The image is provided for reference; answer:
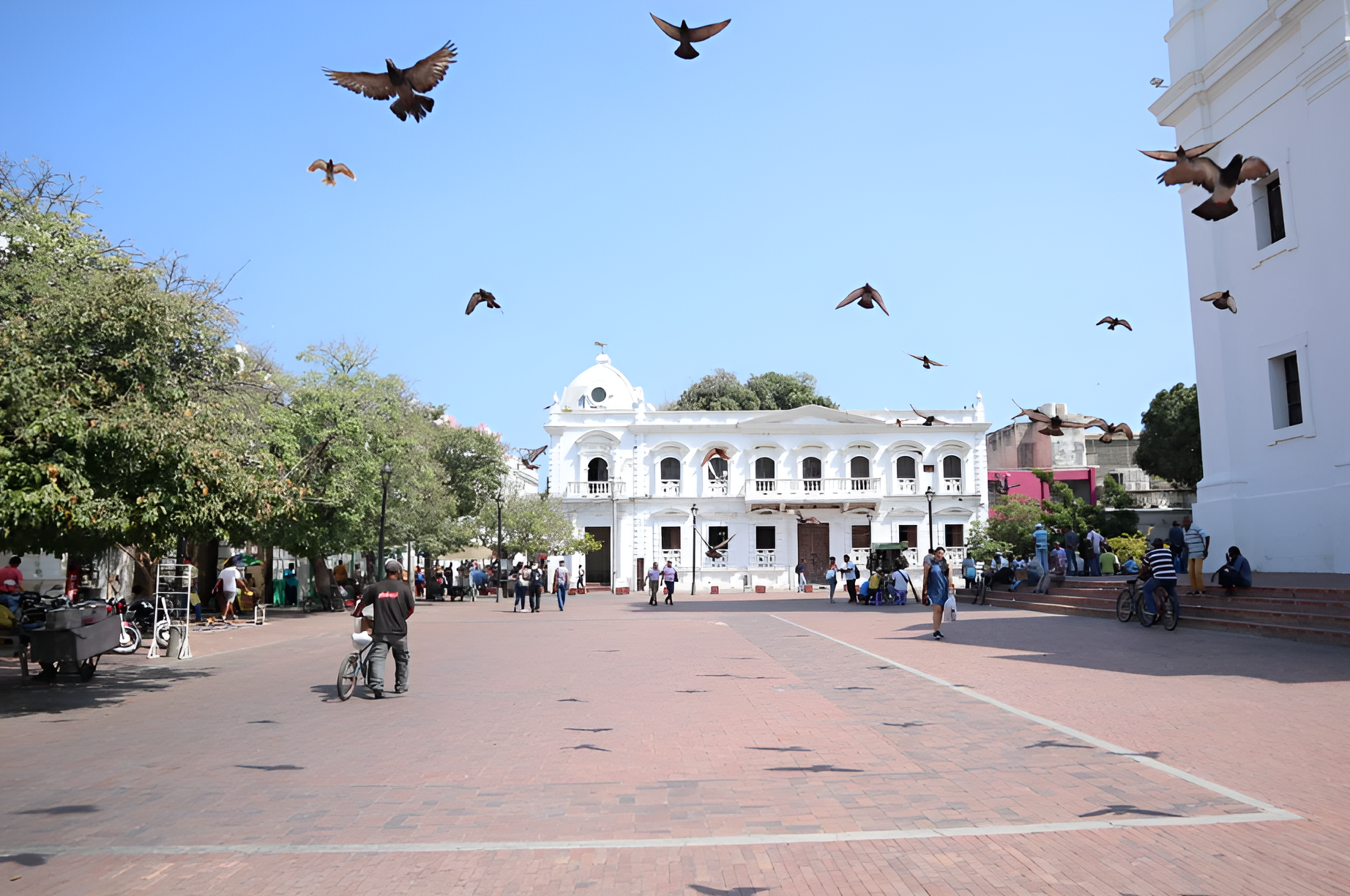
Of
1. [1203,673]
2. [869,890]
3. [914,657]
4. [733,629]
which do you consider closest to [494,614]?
[733,629]

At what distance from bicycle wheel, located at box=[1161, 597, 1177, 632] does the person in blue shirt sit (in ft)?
3.89

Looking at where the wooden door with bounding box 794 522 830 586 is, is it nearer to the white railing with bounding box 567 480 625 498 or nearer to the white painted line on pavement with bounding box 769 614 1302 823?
the white railing with bounding box 567 480 625 498

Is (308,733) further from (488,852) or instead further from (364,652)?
(488,852)

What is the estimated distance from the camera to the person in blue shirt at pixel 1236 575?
16.2m

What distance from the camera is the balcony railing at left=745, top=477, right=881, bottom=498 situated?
159 feet

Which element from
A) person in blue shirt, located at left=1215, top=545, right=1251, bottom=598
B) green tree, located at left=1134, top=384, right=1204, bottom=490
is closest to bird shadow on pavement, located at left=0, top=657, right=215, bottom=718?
person in blue shirt, located at left=1215, top=545, right=1251, bottom=598

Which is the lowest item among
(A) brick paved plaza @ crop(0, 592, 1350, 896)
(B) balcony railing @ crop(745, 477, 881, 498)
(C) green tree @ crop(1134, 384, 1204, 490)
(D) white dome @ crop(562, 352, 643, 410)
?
(A) brick paved plaza @ crop(0, 592, 1350, 896)

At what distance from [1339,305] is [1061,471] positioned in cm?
4026

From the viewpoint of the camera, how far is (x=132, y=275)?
34.1 ft

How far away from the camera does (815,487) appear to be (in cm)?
4894

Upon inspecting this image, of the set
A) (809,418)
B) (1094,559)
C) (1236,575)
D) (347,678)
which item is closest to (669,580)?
(1094,559)

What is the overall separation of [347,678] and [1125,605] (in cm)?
1432

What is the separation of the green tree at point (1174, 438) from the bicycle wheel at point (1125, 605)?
105 feet

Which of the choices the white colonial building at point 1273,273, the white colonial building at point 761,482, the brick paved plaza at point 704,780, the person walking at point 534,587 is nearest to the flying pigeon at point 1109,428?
the brick paved plaza at point 704,780
